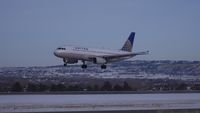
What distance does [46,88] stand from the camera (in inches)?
3743

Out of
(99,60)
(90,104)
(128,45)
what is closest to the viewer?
(90,104)

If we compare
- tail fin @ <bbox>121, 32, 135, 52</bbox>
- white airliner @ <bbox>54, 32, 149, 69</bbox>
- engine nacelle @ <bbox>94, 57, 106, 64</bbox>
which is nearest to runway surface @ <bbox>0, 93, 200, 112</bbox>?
white airliner @ <bbox>54, 32, 149, 69</bbox>

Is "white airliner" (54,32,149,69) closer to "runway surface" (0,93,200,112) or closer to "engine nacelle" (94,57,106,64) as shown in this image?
"engine nacelle" (94,57,106,64)

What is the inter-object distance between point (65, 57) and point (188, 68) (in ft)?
365

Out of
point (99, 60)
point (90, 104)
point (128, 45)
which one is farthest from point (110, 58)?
point (90, 104)

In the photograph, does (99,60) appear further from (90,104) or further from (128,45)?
(90,104)

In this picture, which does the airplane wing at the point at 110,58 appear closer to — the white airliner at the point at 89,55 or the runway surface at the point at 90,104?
the white airliner at the point at 89,55

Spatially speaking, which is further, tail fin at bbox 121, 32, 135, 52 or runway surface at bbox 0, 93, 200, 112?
tail fin at bbox 121, 32, 135, 52

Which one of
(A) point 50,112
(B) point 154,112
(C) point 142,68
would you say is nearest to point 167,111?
(B) point 154,112

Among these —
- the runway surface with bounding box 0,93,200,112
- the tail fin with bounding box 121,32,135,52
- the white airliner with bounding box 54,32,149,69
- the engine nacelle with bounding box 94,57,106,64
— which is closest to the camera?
the runway surface with bounding box 0,93,200,112

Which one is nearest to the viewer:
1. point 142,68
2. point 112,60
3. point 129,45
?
point 112,60

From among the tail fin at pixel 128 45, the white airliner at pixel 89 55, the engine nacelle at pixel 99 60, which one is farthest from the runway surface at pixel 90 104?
the tail fin at pixel 128 45

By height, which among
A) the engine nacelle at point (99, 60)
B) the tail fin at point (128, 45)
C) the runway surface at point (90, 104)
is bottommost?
the runway surface at point (90, 104)

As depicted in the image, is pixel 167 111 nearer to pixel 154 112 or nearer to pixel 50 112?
pixel 154 112
